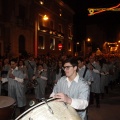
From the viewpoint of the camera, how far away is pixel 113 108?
9.39 m

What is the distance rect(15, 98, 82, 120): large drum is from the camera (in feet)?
9.26

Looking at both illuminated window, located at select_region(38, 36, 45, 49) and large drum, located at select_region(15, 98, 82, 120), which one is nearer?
large drum, located at select_region(15, 98, 82, 120)

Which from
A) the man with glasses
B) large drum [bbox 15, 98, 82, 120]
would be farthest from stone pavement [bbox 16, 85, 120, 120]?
large drum [bbox 15, 98, 82, 120]

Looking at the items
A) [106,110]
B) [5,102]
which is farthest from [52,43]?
[5,102]

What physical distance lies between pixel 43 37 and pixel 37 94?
78.6ft

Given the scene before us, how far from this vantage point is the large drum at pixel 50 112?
2.82m

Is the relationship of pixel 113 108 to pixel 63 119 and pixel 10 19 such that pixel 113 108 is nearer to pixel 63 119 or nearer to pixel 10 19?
pixel 63 119

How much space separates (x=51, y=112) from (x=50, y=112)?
0.01 metres

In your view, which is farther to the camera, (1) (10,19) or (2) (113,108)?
(1) (10,19)

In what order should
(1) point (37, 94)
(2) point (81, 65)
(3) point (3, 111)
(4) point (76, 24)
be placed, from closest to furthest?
(3) point (3, 111)
(2) point (81, 65)
(1) point (37, 94)
(4) point (76, 24)

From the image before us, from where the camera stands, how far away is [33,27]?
29969 mm

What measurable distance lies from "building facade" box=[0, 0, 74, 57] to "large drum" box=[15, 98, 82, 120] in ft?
62.4

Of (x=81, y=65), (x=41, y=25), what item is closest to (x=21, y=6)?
(x=41, y=25)

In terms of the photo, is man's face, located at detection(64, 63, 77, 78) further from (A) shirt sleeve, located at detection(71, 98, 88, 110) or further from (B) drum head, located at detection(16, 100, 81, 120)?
Answer: (B) drum head, located at detection(16, 100, 81, 120)
